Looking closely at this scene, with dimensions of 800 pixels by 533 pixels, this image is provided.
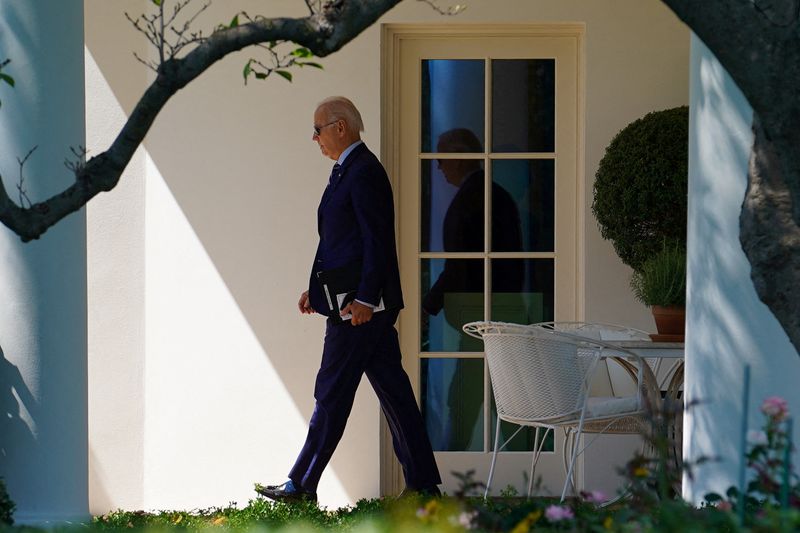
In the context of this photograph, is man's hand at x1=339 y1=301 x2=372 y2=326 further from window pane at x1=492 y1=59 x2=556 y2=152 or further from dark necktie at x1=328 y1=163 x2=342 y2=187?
window pane at x1=492 y1=59 x2=556 y2=152

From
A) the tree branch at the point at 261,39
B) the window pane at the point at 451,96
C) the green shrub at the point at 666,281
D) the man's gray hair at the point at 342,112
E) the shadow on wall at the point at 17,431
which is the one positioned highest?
Answer: the window pane at the point at 451,96

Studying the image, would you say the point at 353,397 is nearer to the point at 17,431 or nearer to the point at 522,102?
the point at 17,431

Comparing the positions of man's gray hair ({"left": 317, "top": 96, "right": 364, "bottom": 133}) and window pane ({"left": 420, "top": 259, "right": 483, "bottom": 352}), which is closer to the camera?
man's gray hair ({"left": 317, "top": 96, "right": 364, "bottom": 133})

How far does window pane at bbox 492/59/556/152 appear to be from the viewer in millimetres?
6941

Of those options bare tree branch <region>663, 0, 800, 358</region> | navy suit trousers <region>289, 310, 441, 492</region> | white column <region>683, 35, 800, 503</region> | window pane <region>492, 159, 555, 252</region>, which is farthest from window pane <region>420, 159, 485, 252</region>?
bare tree branch <region>663, 0, 800, 358</region>

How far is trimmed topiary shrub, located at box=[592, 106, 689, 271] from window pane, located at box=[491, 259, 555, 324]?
57cm

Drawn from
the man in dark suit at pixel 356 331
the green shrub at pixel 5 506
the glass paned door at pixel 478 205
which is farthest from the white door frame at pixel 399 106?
the green shrub at pixel 5 506

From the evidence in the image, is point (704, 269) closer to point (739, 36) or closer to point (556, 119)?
point (739, 36)

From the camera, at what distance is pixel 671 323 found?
18.9ft

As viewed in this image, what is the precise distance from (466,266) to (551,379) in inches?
58.0

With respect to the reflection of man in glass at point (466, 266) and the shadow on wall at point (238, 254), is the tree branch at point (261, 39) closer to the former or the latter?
the shadow on wall at point (238, 254)

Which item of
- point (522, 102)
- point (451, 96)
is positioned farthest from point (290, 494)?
point (522, 102)

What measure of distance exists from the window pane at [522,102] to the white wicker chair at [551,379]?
1557 millimetres

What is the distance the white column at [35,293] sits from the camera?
4348 mm
